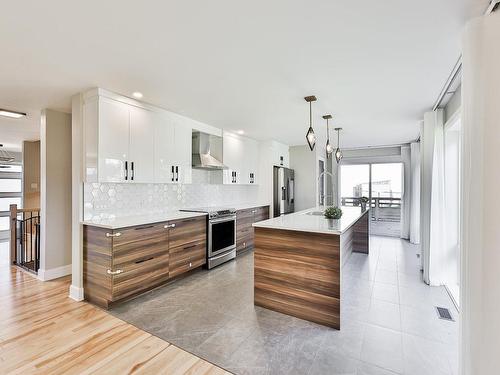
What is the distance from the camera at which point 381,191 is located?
7.50 m

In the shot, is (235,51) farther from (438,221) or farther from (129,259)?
(438,221)

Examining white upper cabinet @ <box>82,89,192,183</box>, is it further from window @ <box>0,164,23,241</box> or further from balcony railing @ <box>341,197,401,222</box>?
window @ <box>0,164,23,241</box>

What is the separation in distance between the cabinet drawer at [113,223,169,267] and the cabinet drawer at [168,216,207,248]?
0.12 meters

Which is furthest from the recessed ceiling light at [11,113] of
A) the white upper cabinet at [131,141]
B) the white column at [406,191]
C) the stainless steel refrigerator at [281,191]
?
the white column at [406,191]

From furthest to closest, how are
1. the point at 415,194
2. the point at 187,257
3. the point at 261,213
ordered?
1. the point at 415,194
2. the point at 261,213
3. the point at 187,257

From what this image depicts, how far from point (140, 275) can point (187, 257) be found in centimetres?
77

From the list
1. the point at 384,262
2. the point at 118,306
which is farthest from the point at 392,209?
the point at 118,306

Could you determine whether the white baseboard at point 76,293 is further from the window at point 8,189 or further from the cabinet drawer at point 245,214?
the window at point 8,189

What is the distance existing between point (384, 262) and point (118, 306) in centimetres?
431

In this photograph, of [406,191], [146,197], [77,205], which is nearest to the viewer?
[77,205]

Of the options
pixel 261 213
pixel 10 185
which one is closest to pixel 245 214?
pixel 261 213

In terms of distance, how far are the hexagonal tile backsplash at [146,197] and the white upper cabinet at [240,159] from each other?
413 millimetres

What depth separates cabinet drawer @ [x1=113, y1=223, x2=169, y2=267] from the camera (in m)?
2.83

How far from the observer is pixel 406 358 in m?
2.03
